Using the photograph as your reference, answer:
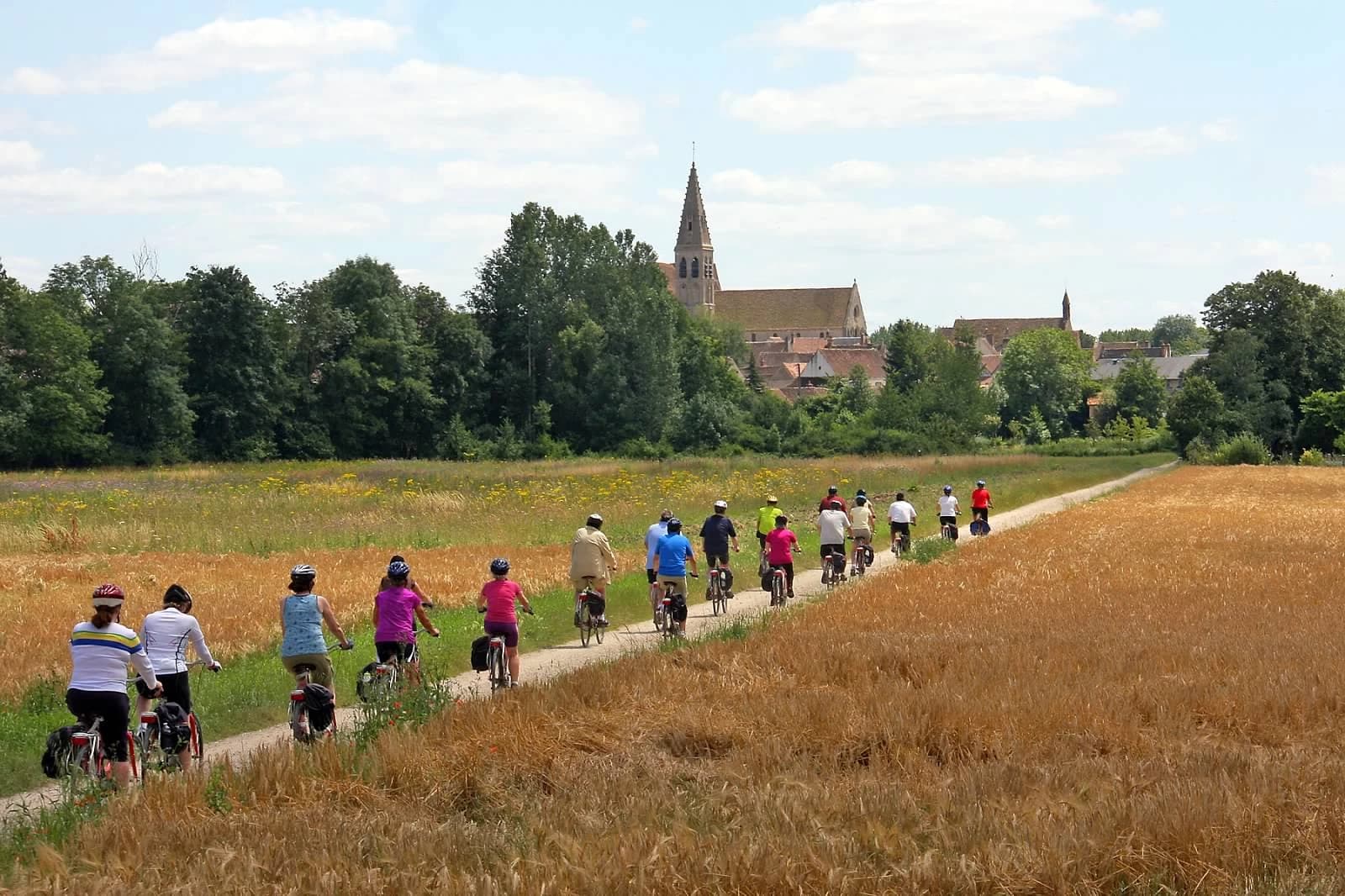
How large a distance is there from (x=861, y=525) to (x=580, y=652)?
9608 mm

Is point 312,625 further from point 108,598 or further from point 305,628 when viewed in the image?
point 108,598

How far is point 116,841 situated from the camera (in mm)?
8086

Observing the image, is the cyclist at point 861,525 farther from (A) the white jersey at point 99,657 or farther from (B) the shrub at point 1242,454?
(B) the shrub at point 1242,454

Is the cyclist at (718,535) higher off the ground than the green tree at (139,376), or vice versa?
the green tree at (139,376)

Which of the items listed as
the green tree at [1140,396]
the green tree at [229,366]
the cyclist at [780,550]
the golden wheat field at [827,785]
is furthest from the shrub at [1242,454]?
the golden wheat field at [827,785]

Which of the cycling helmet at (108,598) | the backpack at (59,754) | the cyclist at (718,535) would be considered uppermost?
the cycling helmet at (108,598)

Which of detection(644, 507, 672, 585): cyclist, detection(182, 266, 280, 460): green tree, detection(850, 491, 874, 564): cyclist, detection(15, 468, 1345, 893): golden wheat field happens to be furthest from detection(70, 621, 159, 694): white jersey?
detection(182, 266, 280, 460): green tree

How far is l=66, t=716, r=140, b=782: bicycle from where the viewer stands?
1010 cm

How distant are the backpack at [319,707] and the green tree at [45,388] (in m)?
64.2

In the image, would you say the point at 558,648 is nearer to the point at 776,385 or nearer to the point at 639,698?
the point at 639,698

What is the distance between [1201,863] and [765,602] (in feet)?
50.8

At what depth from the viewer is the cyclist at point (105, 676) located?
10.3 metres

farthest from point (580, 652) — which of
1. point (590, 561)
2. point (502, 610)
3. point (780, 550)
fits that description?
point (780, 550)

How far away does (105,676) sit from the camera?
10.3 m
